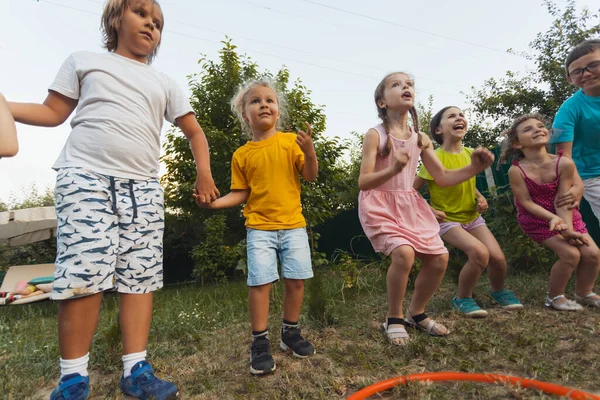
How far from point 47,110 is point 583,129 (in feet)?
11.2

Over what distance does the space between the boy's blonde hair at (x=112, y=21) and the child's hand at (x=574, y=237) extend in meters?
2.82

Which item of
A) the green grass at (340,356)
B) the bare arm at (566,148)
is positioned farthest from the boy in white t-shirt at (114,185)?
the bare arm at (566,148)

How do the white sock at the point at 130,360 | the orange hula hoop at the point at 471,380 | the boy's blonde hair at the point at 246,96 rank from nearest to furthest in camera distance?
the orange hula hoop at the point at 471,380, the white sock at the point at 130,360, the boy's blonde hair at the point at 246,96

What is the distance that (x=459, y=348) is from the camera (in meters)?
2.09

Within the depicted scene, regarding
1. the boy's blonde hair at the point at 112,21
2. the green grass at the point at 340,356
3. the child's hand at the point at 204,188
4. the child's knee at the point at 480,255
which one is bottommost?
the green grass at the point at 340,356

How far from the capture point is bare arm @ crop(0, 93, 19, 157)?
125 centimetres

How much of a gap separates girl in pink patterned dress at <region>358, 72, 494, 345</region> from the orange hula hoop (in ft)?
1.81

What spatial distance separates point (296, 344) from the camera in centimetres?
213

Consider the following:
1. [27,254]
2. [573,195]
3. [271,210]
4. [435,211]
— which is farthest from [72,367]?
[27,254]

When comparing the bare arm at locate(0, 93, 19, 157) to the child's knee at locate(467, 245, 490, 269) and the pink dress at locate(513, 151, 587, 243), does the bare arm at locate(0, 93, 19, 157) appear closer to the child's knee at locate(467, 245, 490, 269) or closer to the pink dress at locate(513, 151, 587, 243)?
the child's knee at locate(467, 245, 490, 269)

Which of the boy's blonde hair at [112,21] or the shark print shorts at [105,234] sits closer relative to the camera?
the shark print shorts at [105,234]

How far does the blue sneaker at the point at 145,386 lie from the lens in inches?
64.2

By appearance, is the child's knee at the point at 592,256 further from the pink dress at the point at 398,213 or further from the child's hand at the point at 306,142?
the child's hand at the point at 306,142

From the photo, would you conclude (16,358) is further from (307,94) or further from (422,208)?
(307,94)
